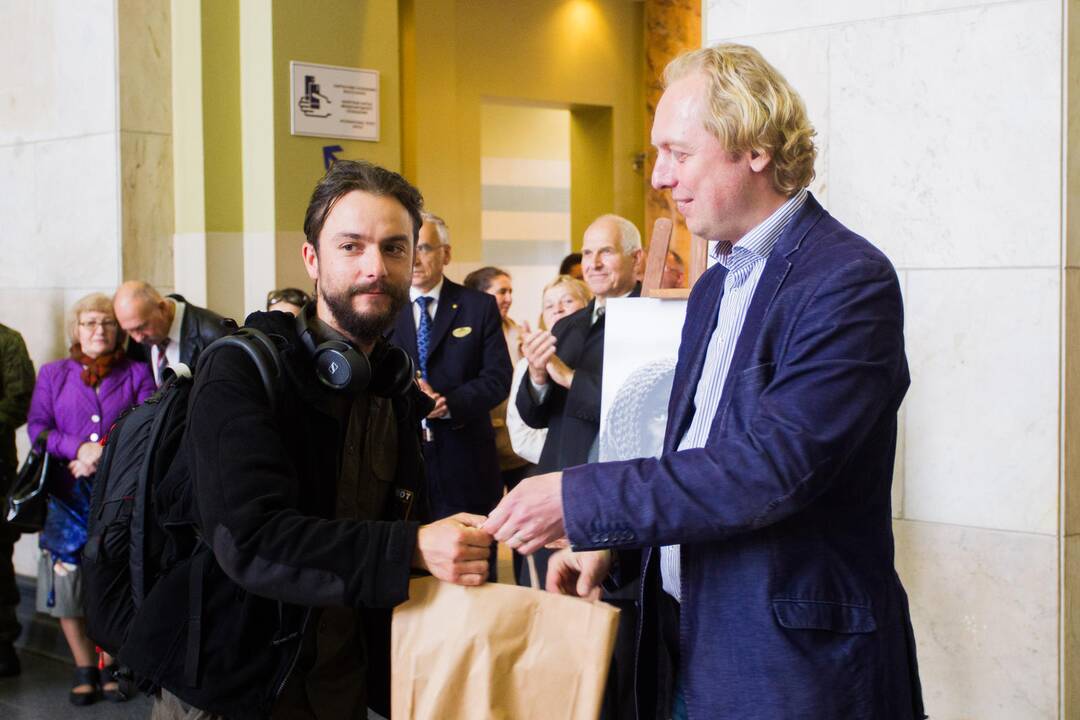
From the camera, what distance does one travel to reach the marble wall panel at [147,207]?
6281mm

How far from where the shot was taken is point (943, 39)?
344cm

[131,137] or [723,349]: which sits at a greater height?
[131,137]

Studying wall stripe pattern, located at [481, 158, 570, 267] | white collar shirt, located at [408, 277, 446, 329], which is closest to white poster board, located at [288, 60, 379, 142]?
white collar shirt, located at [408, 277, 446, 329]

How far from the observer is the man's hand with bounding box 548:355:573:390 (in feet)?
14.5

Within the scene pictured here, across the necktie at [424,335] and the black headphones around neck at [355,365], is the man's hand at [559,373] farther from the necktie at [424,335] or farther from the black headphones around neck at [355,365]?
the black headphones around neck at [355,365]

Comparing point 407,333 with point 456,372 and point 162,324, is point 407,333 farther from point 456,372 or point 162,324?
point 162,324

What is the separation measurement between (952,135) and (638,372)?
1.10 m

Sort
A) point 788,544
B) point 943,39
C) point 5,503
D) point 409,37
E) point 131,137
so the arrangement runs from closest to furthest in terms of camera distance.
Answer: point 788,544 < point 943,39 < point 5,503 < point 131,137 < point 409,37

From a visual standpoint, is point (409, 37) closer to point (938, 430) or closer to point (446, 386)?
point (446, 386)

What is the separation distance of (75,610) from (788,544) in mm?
4446

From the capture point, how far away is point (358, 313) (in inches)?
86.9

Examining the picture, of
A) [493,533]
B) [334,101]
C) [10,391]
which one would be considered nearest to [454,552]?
[493,533]

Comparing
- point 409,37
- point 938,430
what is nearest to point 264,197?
point 409,37

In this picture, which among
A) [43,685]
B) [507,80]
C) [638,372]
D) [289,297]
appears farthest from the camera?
[507,80]
